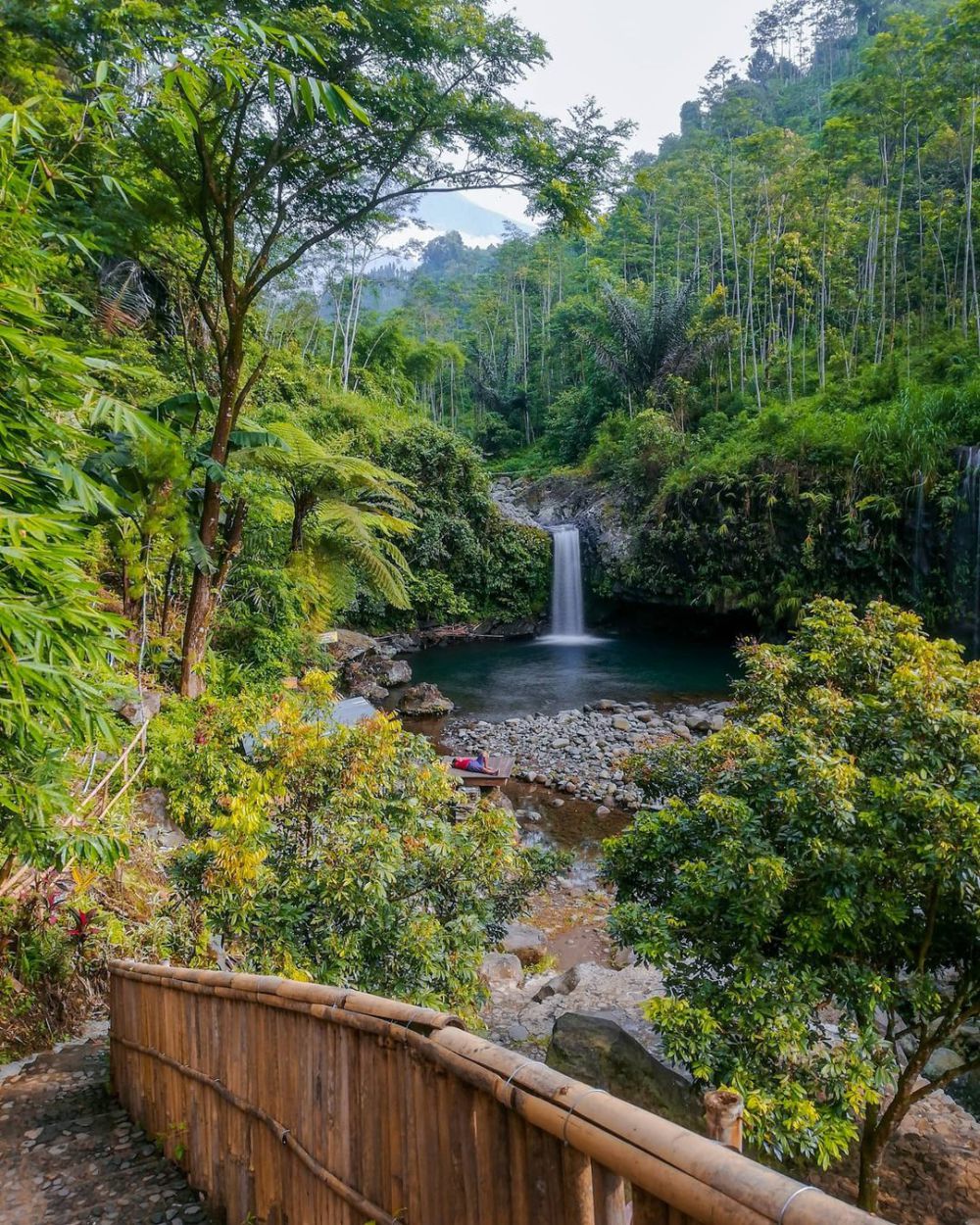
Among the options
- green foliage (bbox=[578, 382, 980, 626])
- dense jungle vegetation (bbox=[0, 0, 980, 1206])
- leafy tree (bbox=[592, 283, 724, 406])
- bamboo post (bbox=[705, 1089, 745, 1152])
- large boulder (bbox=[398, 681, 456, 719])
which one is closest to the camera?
bamboo post (bbox=[705, 1089, 745, 1152])

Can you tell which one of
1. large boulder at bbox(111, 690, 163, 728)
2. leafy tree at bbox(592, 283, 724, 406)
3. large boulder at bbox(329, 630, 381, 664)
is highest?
leafy tree at bbox(592, 283, 724, 406)

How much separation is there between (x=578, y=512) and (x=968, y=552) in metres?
11.2

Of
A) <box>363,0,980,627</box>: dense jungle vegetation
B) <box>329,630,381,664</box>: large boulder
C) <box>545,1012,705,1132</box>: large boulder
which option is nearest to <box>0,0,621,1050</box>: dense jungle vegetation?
<box>545,1012,705,1132</box>: large boulder

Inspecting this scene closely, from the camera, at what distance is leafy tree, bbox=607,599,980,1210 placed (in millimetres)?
2762

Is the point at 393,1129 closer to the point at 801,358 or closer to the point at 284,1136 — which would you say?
the point at 284,1136

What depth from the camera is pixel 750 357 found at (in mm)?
22547

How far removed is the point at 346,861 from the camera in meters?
2.96

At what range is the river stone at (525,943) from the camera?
19.8ft

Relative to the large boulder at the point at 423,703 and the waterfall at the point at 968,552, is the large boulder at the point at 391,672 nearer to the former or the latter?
the large boulder at the point at 423,703

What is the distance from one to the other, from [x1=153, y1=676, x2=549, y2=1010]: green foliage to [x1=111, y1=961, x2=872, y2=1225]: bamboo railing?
0.47 metres

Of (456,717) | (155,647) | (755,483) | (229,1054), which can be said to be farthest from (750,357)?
(229,1054)

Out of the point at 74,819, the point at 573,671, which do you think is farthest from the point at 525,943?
the point at 573,671

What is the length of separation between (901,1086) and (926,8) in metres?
43.8

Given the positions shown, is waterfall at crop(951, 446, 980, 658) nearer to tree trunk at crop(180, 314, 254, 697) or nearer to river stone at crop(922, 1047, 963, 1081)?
river stone at crop(922, 1047, 963, 1081)
